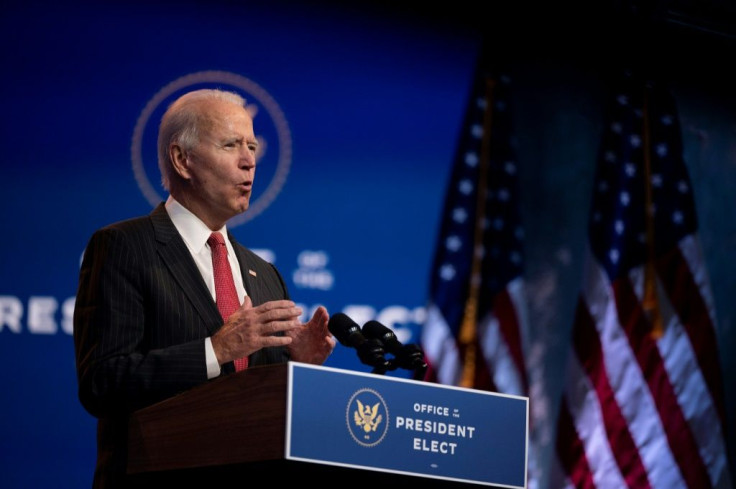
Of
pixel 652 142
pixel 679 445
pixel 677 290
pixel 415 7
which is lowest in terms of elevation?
pixel 679 445

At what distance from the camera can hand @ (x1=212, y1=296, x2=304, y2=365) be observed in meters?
2.08

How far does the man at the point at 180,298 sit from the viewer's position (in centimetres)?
216

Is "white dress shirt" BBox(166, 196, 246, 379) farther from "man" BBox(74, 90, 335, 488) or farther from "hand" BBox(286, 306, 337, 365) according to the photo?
"hand" BBox(286, 306, 337, 365)

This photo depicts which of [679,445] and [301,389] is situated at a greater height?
[301,389]

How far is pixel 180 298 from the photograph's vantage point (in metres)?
2.36

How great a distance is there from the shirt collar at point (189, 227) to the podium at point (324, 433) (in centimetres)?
52

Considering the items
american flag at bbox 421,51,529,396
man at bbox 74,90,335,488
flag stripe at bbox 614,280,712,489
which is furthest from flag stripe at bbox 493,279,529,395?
man at bbox 74,90,335,488

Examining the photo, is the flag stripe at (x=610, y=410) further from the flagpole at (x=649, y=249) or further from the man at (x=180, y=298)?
the man at (x=180, y=298)

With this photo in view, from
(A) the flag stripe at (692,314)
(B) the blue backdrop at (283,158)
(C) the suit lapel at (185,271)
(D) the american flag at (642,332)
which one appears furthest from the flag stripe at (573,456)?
(C) the suit lapel at (185,271)

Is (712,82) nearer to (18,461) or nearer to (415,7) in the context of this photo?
(415,7)

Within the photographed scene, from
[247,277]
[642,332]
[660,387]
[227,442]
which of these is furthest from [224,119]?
[660,387]

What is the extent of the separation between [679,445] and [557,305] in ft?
3.10

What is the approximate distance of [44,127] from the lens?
438 cm

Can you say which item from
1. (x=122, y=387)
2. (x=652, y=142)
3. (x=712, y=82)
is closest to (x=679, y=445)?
(x=652, y=142)
